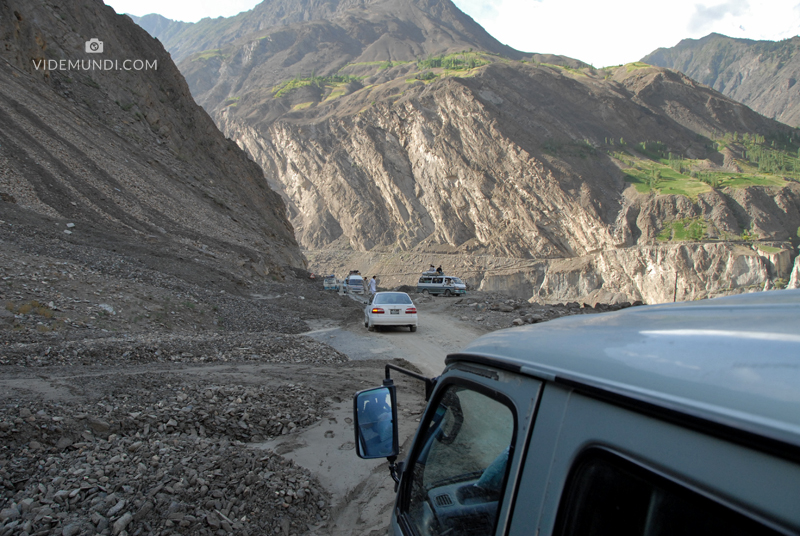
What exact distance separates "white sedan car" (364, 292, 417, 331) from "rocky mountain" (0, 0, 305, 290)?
284 inches

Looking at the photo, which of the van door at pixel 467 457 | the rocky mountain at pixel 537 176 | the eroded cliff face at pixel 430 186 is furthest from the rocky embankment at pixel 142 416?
the eroded cliff face at pixel 430 186

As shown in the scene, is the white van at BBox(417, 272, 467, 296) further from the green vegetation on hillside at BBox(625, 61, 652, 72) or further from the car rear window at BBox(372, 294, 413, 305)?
the green vegetation on hillside at BBox(625, 61, 652, 72)

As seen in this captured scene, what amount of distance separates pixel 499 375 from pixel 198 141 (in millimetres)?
40014

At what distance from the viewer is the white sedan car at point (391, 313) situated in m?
14.4

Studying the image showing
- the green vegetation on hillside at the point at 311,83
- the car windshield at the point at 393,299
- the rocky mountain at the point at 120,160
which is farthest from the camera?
the green vegetation on hillside at the point at 311,83

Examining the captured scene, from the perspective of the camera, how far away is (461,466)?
6.03 feet

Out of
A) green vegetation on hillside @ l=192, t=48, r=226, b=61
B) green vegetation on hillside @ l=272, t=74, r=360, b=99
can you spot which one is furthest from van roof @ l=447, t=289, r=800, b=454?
green vegetation on hillside @ l=192, t=48, r=226, b=61

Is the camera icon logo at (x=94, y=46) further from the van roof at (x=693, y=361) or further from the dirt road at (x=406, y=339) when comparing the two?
the van roof at (x=693, y=361)

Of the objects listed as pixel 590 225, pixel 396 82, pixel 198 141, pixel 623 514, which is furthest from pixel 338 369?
pixel 396 82

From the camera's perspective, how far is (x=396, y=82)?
78.6 metres

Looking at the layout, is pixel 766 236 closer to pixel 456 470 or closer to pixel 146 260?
pixel 146 260

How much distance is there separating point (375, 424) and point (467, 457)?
62 cm

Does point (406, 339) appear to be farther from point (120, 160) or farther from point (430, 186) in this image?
point (430, 186)

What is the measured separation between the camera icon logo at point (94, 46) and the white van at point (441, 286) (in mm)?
27673
